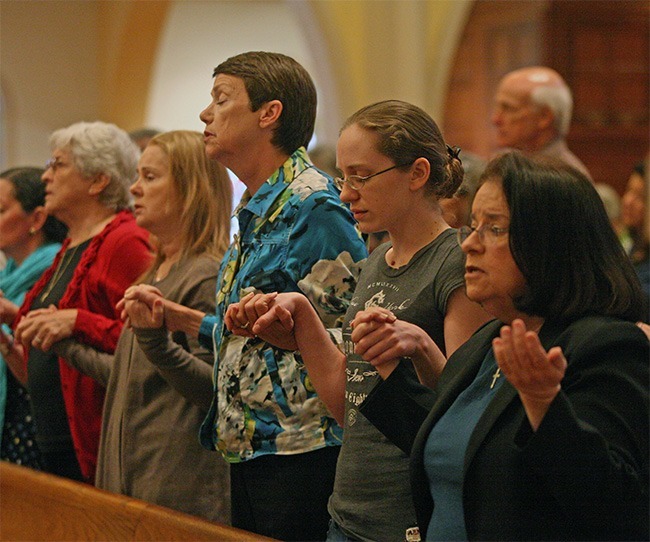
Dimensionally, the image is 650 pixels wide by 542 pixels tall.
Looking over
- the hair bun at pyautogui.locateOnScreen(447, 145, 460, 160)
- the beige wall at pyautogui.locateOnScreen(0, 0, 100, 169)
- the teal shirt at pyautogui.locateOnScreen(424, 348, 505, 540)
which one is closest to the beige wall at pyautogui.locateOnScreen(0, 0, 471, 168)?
the beige wall at pyautogui.locateOnScreen(0, 0, 100, 169)

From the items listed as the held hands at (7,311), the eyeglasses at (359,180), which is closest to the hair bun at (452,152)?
the eyeglasses at (359,180)

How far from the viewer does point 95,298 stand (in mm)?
3400

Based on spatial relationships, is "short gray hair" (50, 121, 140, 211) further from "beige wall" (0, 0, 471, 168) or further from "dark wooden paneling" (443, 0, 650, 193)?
"dark wooden paneling" (443, 0, 650, 193)

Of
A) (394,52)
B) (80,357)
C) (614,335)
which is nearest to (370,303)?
(614,335)

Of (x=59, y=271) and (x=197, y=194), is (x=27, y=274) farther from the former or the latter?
(x=197, y=194)

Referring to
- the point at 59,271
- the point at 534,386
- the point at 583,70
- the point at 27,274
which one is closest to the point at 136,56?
the point at 583,70

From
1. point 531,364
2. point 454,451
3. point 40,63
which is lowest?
point 40,63

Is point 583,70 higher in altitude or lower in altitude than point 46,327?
lower

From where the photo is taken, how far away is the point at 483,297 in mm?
1846

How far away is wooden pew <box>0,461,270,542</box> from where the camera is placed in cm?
249

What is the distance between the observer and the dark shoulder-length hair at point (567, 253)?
178 centimetres

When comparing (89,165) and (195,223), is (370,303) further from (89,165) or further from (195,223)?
(89,165)

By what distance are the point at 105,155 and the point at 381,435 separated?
1.86 meters

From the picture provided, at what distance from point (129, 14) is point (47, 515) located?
6.97 meters
